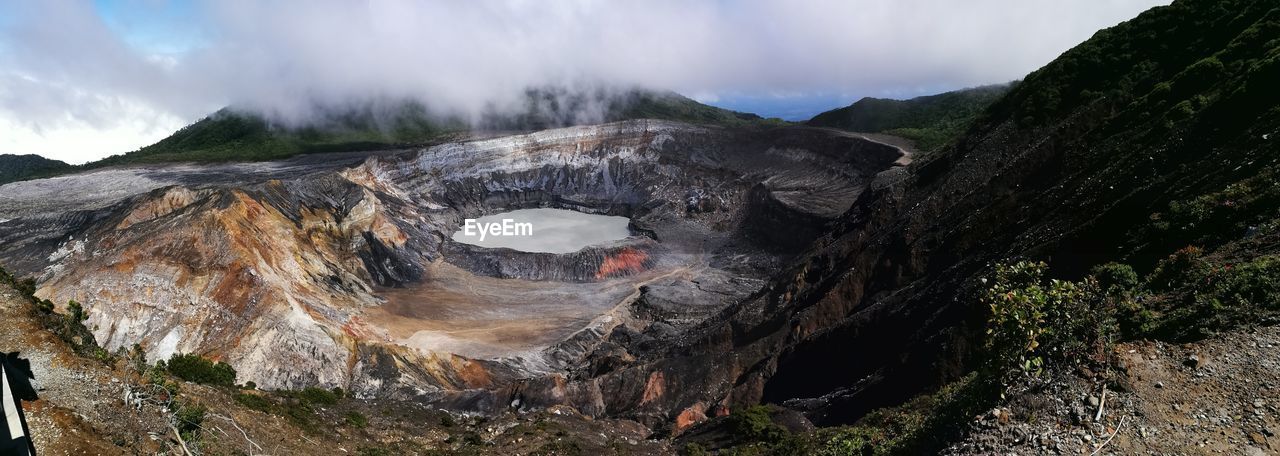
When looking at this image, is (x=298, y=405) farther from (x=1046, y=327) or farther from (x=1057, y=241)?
(x=1057, y=241)

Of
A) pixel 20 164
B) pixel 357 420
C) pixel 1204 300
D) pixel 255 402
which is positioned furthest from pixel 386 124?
pixel 1204 300

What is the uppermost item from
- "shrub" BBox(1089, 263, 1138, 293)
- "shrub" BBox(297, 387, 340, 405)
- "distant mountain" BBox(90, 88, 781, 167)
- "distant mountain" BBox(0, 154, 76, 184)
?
"distant mountain" BBox(90, 88, 781, 167)

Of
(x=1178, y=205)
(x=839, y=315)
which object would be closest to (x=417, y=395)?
(x=839, y=315)

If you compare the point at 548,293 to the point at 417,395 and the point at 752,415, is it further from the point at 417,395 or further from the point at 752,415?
the point at 752,415

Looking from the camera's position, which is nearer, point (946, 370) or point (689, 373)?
point (946, 370)

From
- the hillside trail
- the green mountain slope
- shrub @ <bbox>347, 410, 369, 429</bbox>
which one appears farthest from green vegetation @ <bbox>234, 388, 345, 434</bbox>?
the green mountain slope

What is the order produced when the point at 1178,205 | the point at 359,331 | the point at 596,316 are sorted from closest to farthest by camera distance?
the point at 1178,205, the point at 359,331, the point at 596,316

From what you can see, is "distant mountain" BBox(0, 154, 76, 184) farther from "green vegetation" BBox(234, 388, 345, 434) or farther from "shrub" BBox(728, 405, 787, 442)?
"shrub" BBox(728, 405, 787, 442)

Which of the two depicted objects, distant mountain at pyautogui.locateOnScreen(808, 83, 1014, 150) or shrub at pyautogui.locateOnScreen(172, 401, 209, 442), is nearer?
shrub at pyautogui.locateOnScreen(172, 401, 209, 442)
